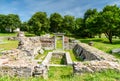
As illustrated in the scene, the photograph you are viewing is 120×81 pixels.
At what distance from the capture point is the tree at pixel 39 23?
67375 millimetres

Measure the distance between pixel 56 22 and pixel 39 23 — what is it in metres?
10.1

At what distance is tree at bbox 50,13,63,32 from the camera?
249ft

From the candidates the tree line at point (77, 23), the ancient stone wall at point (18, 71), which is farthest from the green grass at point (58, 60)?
the tree line at point (77, 23)

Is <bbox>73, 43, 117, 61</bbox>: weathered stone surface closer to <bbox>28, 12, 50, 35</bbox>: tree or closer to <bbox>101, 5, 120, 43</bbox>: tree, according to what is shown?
<bbox>101, 5, 120, 43</bbox>: tree

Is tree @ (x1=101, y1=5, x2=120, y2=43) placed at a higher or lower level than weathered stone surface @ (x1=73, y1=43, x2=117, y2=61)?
higher

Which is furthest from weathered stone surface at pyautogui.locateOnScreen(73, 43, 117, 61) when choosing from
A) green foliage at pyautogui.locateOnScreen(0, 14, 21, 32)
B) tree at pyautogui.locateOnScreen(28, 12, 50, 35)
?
green foliage at pyautogui.locateOnScreen(0, 14, 21, 32)

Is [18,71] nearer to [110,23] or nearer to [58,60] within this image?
[58,60]

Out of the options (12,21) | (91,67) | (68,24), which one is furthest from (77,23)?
(91,67)

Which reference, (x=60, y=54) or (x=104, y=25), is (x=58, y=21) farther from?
(x=60, y=54)

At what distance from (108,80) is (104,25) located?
38438mm

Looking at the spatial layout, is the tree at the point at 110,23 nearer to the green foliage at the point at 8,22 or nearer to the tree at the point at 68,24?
the tree at the point at 68,24

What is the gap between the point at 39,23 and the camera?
67375 millimetres

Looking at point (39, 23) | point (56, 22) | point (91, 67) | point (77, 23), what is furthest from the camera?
point (56, 22)

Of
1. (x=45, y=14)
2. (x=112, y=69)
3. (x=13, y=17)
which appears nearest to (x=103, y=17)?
(x=45, y=14)
